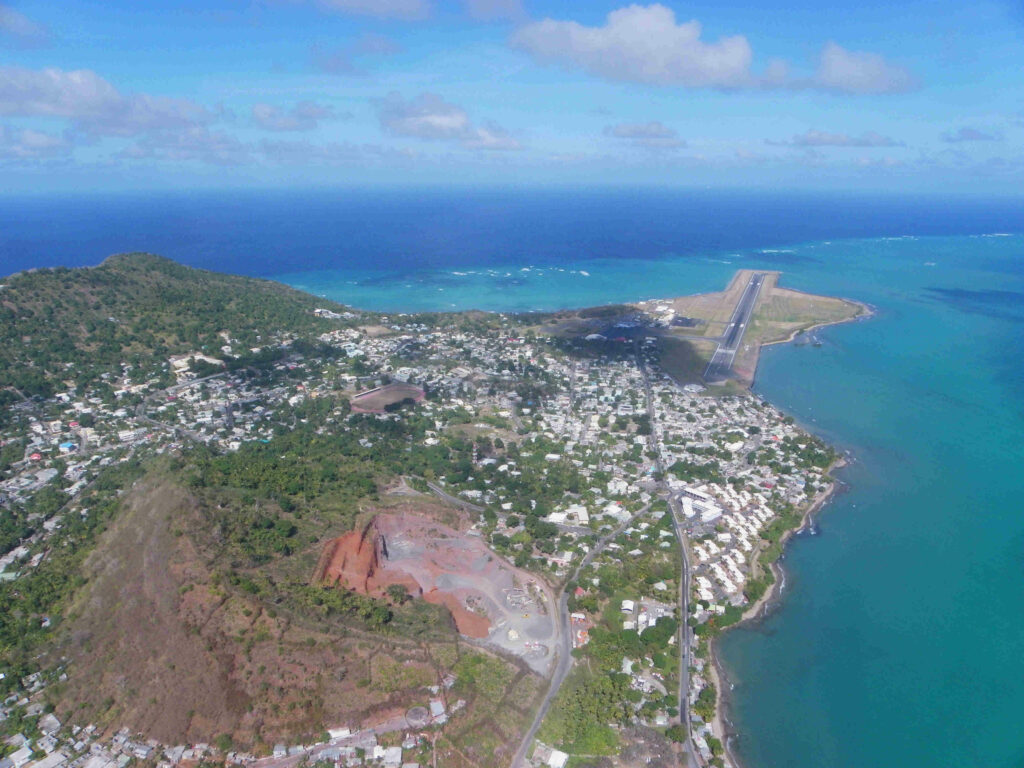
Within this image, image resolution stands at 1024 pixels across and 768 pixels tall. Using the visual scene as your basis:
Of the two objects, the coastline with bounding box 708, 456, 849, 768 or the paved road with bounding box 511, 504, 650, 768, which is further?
the coastline with bounding box 708, 456, 849, 768

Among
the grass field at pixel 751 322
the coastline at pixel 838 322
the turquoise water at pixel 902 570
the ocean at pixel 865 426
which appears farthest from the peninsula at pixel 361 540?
the coastline at pixel 838 322

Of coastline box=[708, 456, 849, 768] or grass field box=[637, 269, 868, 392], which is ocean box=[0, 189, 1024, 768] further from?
grass field box=[637, 269, 868, 392]

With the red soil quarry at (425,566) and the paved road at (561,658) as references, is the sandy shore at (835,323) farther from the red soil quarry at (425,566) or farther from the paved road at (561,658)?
the red soil quarry at (425,566)

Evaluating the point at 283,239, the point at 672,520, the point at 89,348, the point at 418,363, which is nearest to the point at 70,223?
the point at 283,239

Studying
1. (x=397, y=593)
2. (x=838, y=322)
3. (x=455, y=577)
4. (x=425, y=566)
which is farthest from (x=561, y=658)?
(x=838, y=322)

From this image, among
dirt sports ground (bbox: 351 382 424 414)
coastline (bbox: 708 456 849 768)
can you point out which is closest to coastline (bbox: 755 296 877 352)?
coastline (bbox: 708 456 849 768)

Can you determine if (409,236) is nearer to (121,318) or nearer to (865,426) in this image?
(121,318)
